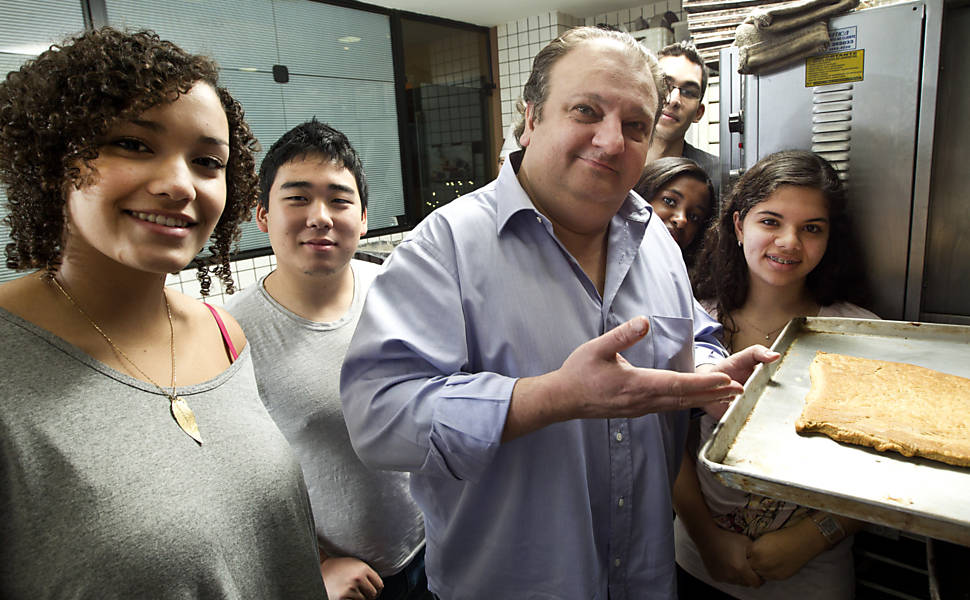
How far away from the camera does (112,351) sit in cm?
77

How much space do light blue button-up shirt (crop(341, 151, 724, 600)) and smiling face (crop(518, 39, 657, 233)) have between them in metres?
0.08

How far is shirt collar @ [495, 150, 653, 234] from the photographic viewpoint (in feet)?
3.20

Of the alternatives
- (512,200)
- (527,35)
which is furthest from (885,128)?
(527,35)

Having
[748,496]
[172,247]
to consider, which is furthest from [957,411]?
[172,247]

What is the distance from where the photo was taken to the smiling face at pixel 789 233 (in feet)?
4.52

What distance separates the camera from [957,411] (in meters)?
0.91

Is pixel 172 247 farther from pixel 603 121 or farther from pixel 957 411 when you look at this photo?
pixel 957 411

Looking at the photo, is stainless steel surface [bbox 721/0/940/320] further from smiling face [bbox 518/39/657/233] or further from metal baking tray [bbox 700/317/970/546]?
smiling face [bbox 518/39/657/233]

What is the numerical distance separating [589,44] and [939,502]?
2.88ft

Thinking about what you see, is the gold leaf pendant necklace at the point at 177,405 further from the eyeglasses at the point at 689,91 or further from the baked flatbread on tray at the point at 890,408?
the eyeglasses at the point at 689,91

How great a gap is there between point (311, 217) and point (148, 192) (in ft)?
1.93

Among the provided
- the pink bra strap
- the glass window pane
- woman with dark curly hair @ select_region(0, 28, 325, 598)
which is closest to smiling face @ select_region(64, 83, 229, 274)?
woman with dark curly hair @ select_region(0, 28, 325, 598)

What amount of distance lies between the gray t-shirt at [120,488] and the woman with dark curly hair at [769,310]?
34.3 inches

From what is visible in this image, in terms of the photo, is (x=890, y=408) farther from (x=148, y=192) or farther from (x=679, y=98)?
(x=679, y=98)
